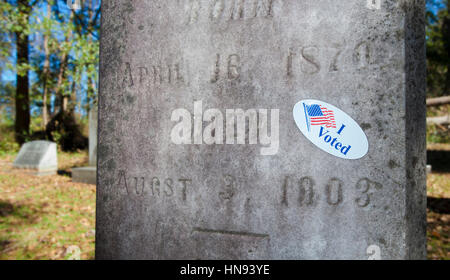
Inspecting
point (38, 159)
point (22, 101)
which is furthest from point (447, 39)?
point (22, 101)

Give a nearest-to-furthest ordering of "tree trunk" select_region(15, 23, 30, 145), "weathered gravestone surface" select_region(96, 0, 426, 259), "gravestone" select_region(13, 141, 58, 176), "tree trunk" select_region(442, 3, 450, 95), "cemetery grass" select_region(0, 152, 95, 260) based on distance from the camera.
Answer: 1. "weathered gravestone surface" select_region(96, 0, 426, 259)
2. "cemetery grass" select_region(0, 152, 95, 260)
3. "gravestone" select_region(13, 141, 58, 176)
4. "tree trunk" select_region(442, 3, 450, 95)
5. "tree trunk" select_region(15, 23, 30, 145)

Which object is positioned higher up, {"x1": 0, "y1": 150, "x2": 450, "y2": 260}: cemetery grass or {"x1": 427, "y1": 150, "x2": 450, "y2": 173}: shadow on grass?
{"x1": 427, "y1": 150, "x2": 450, "y2": 173}: shadow on grass

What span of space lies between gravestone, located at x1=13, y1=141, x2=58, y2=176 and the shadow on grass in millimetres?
10171

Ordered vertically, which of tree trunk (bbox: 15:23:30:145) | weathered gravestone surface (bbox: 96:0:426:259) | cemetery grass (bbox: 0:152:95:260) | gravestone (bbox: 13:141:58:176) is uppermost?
tree trunk (bbox: 15:23:30:145)

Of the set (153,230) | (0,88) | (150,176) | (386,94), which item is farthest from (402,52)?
(0,88)

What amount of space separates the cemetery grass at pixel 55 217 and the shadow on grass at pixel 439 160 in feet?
1.84

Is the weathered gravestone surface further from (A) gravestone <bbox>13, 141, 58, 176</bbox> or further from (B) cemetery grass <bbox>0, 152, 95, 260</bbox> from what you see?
(A) gravestone <bbox>13, 141, 58, 176</bbox>

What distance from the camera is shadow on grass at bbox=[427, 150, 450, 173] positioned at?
725 centimetres

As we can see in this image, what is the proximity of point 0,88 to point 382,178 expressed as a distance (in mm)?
25954

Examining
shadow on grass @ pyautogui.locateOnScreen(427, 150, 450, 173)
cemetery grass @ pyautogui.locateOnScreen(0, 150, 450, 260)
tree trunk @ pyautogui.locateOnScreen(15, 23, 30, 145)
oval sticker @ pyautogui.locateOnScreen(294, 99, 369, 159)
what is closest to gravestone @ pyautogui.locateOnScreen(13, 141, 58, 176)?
cemetery grass @ pyautogui.locateOnScreen(0, 150, 450, 260)

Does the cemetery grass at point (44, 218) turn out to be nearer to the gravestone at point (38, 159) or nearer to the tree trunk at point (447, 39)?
the gravestone at point (38, 159)

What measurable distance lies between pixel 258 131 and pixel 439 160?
30.3ft

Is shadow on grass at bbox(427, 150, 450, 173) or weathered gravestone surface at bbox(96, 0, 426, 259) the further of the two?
shadow on grass at bbox(427, 150, 450, 173)

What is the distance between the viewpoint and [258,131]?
1.35 m
